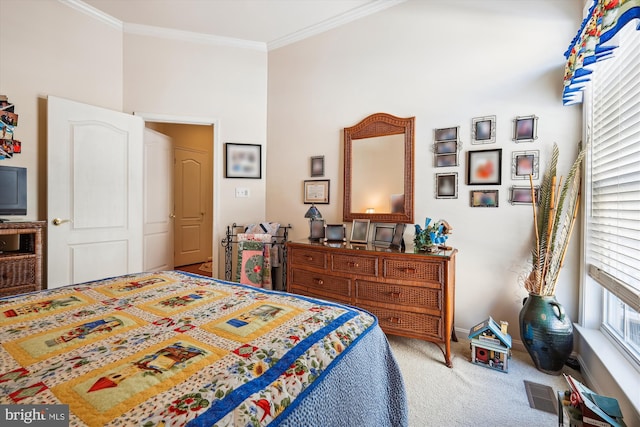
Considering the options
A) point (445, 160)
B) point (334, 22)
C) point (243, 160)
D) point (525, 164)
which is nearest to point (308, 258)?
point (445, 160)

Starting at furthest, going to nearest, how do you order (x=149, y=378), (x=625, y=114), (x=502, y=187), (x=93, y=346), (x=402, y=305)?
(x=502, y=187) < (x=402, y=305) < (x=625, y=114) < (x=93, y=346) < (x=149, y=378)

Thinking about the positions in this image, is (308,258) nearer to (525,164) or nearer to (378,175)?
(378,175)

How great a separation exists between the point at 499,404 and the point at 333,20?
3610 millimetres

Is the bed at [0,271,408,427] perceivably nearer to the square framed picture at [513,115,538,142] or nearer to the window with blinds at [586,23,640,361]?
the window with blinds at [586,23,640,361]

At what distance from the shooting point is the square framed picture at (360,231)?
2.83 m

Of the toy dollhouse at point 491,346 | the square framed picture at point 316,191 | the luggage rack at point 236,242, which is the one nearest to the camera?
the toy dollhouse at point 491,346

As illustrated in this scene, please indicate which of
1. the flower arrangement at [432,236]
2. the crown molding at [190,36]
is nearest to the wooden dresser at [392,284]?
the flower arrangement at [432,236]

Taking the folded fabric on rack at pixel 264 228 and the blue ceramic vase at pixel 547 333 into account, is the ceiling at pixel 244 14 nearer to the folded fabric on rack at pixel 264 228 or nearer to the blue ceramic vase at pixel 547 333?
the folded fabric on rack at pixel 264 228

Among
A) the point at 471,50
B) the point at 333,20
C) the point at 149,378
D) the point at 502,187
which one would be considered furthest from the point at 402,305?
the point at 333,20

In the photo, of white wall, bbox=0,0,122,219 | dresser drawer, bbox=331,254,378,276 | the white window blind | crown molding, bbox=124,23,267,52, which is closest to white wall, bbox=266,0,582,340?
the white window blind

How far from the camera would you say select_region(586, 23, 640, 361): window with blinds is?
149 cm

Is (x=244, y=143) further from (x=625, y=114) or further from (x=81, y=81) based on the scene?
(x=625, y=114)

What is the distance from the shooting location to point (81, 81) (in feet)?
9.99

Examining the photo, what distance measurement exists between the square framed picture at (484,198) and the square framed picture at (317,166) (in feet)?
5.00
